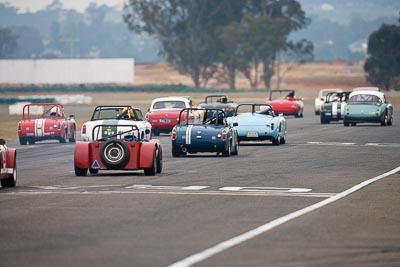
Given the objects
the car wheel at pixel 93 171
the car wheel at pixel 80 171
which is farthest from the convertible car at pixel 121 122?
the car wheel at pixel 80 171

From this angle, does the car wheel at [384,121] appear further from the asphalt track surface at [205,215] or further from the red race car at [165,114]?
the asphalt track surface at [205,215]

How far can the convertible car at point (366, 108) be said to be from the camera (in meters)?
54.1

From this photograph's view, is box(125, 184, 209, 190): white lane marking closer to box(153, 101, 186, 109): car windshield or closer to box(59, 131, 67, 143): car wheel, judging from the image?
box(59, 131, 67, 143): car wheel

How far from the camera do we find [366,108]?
54156 millimetres

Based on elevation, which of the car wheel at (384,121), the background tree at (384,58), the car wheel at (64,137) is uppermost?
the background tree at (384,58)

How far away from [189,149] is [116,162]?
736cm

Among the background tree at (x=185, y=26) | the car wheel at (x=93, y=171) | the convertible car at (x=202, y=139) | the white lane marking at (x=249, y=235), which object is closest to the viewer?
the white lane marking at (x=249, y=235)

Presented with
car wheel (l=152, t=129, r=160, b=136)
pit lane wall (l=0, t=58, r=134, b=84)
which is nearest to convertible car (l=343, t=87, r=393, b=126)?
car wheel (l=152, t=129, r=160, b=136)

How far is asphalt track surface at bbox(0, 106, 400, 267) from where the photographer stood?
41.8 feet

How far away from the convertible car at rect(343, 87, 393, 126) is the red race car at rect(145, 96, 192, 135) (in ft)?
28.7

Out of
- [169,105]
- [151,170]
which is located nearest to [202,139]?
[151,170]

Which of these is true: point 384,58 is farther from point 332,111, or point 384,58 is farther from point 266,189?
point 266,189

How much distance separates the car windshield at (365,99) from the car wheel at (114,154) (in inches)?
1209

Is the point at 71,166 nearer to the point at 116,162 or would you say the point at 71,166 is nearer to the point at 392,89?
the point at 116,162
